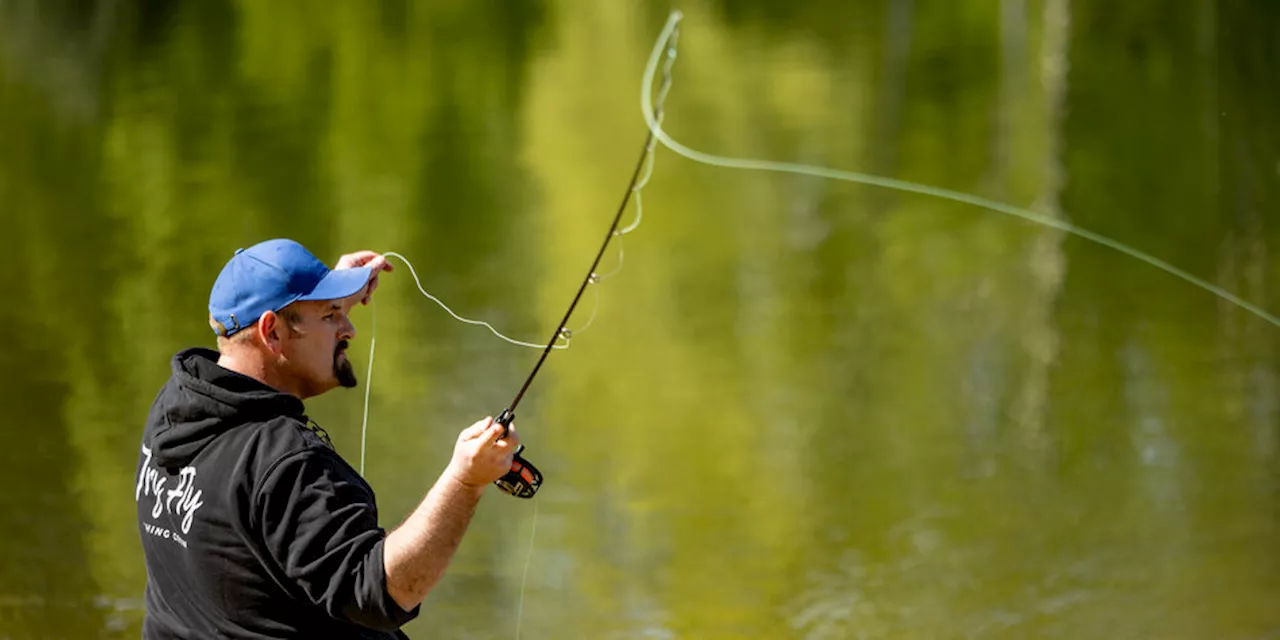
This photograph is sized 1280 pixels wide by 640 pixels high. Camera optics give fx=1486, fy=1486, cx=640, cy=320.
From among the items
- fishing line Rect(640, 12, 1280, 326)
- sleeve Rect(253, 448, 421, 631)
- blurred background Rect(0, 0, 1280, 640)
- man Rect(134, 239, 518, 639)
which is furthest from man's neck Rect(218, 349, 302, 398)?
blurred background Rect(0, 0, 1280, 640)

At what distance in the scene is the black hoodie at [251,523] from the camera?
1.94 meters

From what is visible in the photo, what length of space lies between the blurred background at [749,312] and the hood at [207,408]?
8.26ft

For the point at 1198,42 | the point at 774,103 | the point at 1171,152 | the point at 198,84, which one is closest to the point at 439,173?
the point at 774,103

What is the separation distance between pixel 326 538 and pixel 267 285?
0.42m

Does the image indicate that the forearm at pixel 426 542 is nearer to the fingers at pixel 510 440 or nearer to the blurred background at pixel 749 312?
the fingers at pixel 510 440

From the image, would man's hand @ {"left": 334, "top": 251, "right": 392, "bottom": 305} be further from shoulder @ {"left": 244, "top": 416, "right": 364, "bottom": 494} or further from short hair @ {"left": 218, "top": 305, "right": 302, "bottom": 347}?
shoulder @ {"left": 244, "top": 416, "right": 364, "bottom": 494}

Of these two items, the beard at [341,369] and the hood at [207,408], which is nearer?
the hood at [207,408]

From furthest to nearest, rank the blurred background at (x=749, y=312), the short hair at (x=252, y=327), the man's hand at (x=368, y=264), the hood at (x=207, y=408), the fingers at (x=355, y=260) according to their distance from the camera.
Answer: the blurred background at (x=749, y=312) < the fingers at (x=355, y=260) < the man's hand at (x=368, y=264) < the short hair at (x=252, y=327) < the hood at (x=207, y=408)

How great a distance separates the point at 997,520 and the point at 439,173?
7.22 m

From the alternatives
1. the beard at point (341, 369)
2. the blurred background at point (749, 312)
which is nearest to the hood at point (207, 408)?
the beard at point (341, 369)

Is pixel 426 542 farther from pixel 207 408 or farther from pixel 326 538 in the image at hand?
pixel 207 408

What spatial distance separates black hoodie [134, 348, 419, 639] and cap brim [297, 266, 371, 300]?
0.17 m

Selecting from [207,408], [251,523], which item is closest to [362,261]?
[207,408]

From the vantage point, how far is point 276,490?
1964 mm
